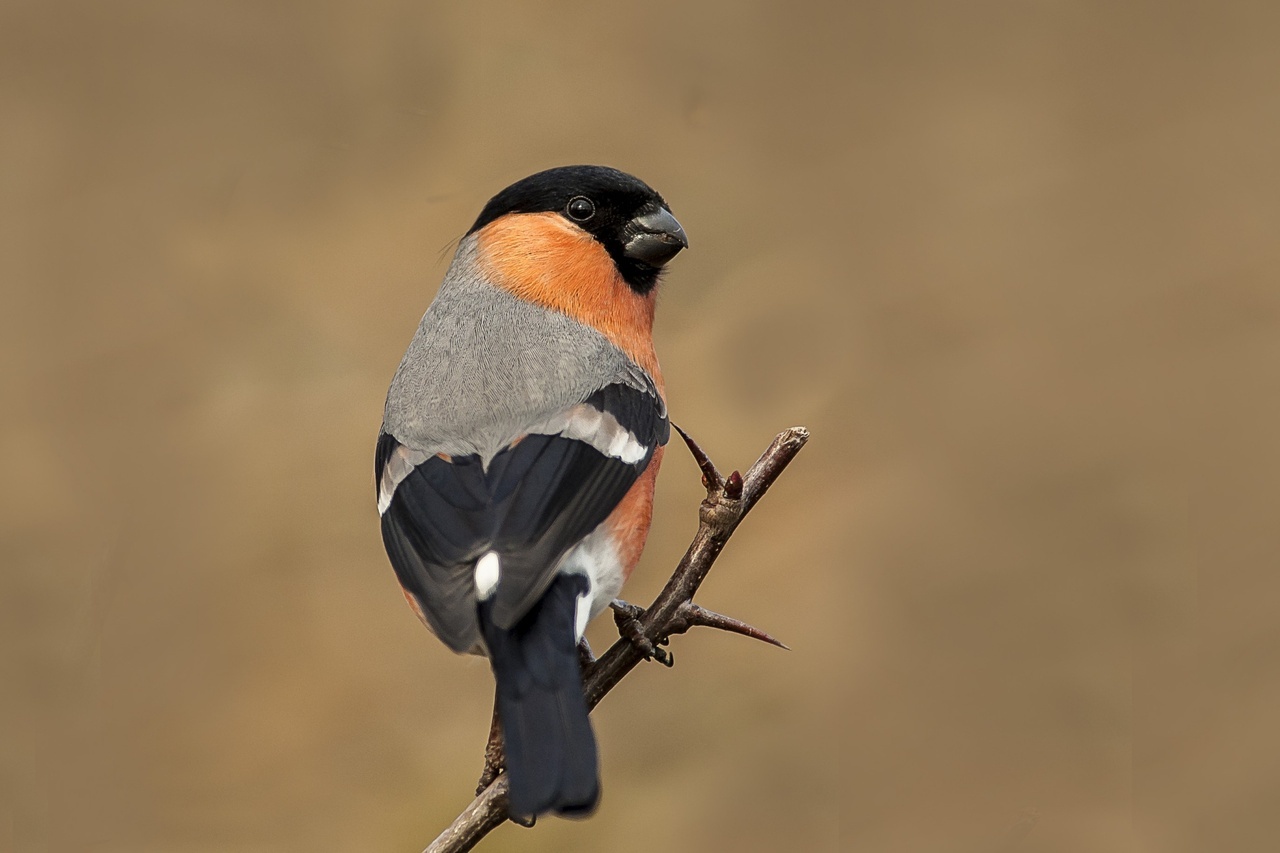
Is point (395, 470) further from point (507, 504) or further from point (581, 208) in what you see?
point (581, 208)

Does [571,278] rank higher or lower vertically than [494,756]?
higher

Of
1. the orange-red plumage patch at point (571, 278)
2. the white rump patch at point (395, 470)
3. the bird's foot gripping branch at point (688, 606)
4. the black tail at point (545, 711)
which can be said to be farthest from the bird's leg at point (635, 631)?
the orange-red plumage patch at point (571, 278)

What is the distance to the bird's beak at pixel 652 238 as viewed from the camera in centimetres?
258

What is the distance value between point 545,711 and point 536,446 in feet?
1.61

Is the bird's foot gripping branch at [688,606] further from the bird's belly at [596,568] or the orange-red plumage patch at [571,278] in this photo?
the orange-red plumage patch at [571,278]

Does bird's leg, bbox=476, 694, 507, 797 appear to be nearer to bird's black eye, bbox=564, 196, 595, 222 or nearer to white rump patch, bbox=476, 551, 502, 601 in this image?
white rump patch, bbox=476, 551, 502, 601

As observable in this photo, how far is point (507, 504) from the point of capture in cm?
194

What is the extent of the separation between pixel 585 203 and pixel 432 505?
897mm

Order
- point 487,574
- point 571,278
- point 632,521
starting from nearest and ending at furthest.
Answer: point 487,574, point 632,521, point 571,278

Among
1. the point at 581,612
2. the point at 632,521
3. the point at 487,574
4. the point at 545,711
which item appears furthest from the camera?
the point at 632,521

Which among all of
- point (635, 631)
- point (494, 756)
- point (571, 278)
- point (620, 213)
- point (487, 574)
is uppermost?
point (620, 213)

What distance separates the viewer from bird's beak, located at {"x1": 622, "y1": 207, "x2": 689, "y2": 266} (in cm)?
258

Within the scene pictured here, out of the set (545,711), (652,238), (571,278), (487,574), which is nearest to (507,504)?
(487,574)

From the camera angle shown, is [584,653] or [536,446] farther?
[584,653]
